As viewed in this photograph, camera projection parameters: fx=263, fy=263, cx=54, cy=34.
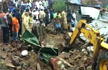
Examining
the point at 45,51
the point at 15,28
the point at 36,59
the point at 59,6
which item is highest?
the point at 15,28

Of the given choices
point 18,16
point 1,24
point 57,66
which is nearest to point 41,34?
point 18,16

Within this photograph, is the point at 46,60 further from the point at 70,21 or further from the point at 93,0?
the point at 93,0

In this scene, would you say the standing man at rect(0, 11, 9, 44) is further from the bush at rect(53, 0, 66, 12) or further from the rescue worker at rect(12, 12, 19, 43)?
the bush at rect(53, 0, 66, 12)

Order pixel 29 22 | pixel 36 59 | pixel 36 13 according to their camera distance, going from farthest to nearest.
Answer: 1. pixel 36 13
2. pixel 29 22
3. pixel 36 59

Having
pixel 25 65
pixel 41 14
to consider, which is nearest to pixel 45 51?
pixel 25 65

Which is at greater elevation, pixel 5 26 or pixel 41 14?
pixel 5 26

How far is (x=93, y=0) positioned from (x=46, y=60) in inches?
624

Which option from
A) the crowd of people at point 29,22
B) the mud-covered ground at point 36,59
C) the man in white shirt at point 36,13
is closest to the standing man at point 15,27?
the crowd of people at point 29,22

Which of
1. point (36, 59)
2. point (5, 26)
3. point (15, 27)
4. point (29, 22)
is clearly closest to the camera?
point (36, 59)

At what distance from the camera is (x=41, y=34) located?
1465 cm

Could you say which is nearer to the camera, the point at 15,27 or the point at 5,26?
the point at 5,26

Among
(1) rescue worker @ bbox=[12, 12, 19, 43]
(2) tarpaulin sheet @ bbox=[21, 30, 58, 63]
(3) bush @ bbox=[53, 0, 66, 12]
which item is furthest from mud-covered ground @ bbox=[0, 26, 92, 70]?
(3) bush @ bbox=[53, 0, 66, 12]

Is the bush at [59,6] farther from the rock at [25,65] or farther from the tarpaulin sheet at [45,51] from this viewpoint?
the rock at [25,65]

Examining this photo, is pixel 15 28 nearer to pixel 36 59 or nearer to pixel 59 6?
pixel 36 59
